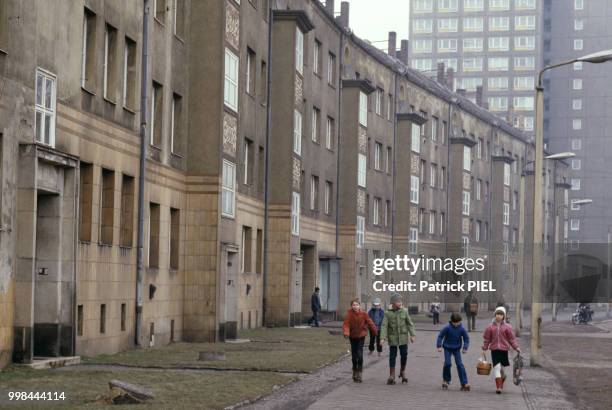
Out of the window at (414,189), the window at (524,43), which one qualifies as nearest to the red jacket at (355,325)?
the window at (414,189)

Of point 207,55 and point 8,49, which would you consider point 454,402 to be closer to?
point 8,49

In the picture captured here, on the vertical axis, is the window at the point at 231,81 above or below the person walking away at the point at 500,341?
above

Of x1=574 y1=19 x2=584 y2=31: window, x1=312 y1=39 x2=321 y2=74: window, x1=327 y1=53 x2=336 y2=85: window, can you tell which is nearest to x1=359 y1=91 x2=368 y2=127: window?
x1=327 y1=53 x2=336 y2=85: window

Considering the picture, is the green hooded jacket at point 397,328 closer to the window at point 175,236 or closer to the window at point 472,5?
the window at point 175,236

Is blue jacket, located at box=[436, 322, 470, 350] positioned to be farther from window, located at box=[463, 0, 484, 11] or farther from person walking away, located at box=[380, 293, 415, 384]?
window, located at box=[463, 0, 484, 11]

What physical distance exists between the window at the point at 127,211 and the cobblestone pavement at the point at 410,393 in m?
6.41

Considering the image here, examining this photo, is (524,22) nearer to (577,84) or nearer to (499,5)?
(499,5)

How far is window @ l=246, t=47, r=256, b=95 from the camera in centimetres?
4513

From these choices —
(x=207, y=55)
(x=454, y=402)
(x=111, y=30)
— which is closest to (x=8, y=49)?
(x=111, y=30)

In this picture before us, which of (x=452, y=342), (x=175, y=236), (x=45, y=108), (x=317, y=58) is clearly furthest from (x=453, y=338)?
(x=317, y=58)

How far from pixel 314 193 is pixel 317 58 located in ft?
20.1

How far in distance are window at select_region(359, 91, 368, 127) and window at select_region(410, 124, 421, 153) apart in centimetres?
978

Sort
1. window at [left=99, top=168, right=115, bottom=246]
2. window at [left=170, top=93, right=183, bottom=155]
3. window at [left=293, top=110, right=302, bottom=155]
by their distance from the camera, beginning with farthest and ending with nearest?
window at [left=293, top=110, right=302, bottom=155]
window at [left=170, top=93, right=183, bottom=155]
window at [left=99, top=168, right=115, bottom=246]

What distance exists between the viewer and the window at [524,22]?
174500 mm
